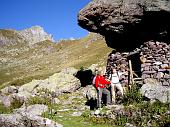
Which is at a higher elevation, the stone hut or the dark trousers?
the stone hut

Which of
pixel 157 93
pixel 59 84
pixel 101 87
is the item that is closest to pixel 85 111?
pixel 101 87

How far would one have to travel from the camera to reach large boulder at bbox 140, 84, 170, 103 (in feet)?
61.3

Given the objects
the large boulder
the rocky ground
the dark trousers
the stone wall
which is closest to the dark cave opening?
the stone wall

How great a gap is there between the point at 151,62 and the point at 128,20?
3.21 meters

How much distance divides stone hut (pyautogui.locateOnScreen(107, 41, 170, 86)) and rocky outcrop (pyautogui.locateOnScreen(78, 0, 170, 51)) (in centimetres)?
66

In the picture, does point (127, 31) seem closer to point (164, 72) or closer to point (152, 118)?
point (164, 72)

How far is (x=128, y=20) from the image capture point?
83.7ft

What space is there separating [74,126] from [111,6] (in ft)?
36.8

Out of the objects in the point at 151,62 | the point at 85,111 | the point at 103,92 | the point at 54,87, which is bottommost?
the point at 85,111

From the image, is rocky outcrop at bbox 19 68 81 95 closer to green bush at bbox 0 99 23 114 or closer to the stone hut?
green bush at bbox 0 99 23 114

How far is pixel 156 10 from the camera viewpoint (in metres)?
23.7

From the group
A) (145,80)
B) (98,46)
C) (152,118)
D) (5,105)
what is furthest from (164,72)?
(98,46)

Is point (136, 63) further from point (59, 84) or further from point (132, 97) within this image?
point (59, 84)

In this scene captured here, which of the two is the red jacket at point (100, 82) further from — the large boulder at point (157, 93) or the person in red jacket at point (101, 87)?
the large boulder at point (157, 93)
